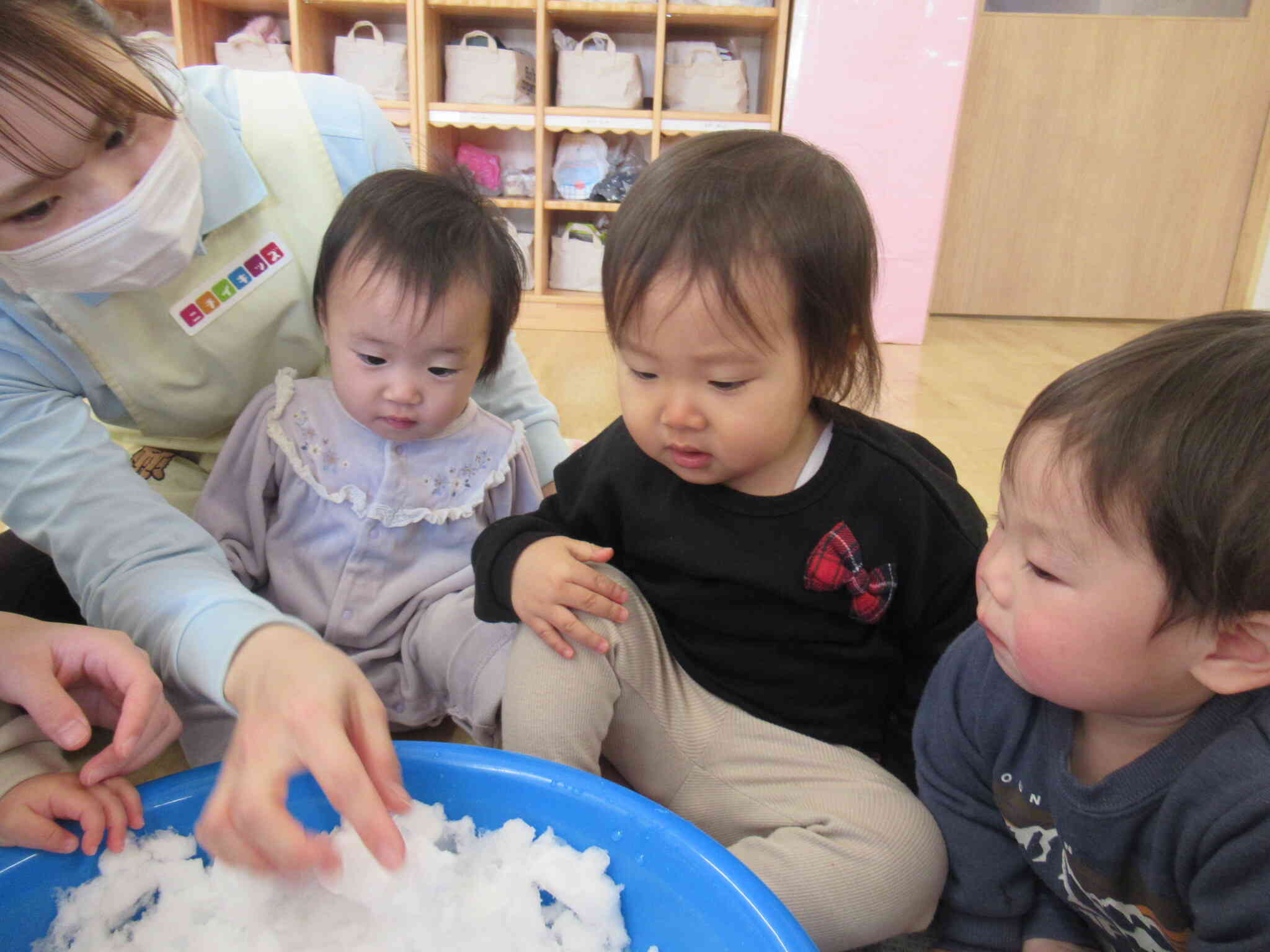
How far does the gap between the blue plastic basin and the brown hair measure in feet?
1.31

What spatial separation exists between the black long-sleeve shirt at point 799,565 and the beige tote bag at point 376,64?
6.93ft

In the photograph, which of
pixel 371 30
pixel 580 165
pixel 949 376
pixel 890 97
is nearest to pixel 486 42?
pixel 371 30

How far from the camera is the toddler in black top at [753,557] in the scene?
63 cm

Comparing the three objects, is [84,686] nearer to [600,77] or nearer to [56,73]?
[56,73]

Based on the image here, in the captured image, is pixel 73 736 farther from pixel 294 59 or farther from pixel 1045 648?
pixel 294 59

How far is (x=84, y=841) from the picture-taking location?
0.54m

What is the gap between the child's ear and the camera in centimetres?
46

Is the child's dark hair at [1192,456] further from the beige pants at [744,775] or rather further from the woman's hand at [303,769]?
the woman's hand at [303,769]

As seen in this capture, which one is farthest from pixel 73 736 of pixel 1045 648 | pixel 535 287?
pixel 535 287

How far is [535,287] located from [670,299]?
2.23 m

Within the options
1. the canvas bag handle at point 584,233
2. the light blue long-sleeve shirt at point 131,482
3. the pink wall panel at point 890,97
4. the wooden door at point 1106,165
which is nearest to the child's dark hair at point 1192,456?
the light blue long-sleeve shirt at point 131,482

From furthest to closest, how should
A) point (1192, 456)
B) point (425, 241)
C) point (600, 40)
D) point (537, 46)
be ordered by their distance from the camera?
point (600, 40) < point (537, 46) < point (425, 241) < point (1192, 456)

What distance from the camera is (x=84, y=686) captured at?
0.60m

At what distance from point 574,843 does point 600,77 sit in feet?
7.72
